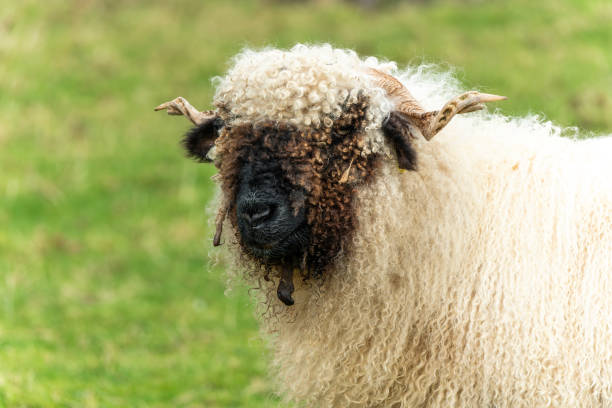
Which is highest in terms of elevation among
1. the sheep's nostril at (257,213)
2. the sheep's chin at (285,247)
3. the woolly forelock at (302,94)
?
the woolly forelock at (302,94)

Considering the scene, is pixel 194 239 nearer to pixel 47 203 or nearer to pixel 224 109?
pixel 47 203

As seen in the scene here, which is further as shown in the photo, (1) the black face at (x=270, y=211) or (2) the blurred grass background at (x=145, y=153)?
(2) the blurred grass background at (x=145, y=153)

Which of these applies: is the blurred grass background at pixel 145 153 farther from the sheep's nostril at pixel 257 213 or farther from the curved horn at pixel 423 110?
the curved horn at pixel 423 110

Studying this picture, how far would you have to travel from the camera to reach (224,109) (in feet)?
11.0

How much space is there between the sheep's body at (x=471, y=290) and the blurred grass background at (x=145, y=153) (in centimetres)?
88

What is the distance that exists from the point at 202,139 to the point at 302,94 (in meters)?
0.66

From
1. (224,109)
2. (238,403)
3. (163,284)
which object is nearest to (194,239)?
(163,284)

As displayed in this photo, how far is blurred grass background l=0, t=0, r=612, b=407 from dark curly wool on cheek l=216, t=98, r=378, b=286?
824 mm

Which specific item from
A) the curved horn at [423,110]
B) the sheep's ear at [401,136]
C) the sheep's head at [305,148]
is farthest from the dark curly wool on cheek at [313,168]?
the curved horn at [423,110]

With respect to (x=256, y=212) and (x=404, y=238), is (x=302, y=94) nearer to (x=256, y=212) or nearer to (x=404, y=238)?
(x=256, y=212)

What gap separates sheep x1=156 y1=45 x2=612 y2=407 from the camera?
10.2 ft

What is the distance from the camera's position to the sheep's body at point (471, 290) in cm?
311

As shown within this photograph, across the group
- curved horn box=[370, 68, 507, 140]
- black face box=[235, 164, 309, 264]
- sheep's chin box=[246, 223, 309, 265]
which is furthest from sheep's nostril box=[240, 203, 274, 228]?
curved horn box=[370, 68, 507, 140]

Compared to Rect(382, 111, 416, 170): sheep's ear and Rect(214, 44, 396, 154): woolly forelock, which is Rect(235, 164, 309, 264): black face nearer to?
Rect(214, 44, 396, 154): woolly forelock
